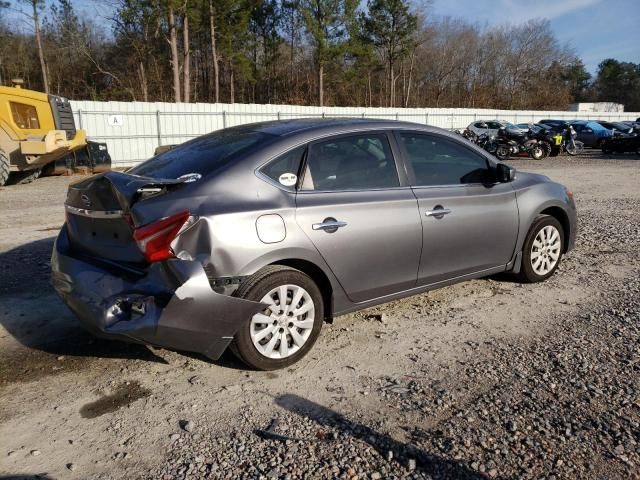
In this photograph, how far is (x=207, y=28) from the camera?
3634cm

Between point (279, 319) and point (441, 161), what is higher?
point (441, 161)

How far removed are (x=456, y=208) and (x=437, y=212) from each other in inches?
9.3

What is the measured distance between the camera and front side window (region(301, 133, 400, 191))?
3.66 m

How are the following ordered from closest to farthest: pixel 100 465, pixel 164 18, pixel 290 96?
pixel 100 465, pixel 164 18, pixel 290 96

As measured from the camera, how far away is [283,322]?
11.2 feet

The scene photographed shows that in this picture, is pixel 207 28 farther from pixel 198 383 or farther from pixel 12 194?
pixel 198 383

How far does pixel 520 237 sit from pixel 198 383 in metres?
3.14

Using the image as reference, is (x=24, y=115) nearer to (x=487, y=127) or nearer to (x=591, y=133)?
(x=487, y=127)

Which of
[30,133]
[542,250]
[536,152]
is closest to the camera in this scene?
[542,250]

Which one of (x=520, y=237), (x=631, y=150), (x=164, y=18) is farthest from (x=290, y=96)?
(x=520, y=237)

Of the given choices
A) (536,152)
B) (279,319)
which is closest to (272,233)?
(279,319)

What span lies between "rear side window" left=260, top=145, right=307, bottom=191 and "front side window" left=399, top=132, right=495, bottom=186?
0.98 meters

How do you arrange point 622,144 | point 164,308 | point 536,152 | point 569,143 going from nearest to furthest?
point 164,308 < point 536,152 < point 622,144 < point 569,143

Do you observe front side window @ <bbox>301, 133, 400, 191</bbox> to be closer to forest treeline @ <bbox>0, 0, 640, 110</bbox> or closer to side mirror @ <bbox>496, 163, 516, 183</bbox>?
side mirror @ <bbox>496, 163, 516, 183</bbox>
